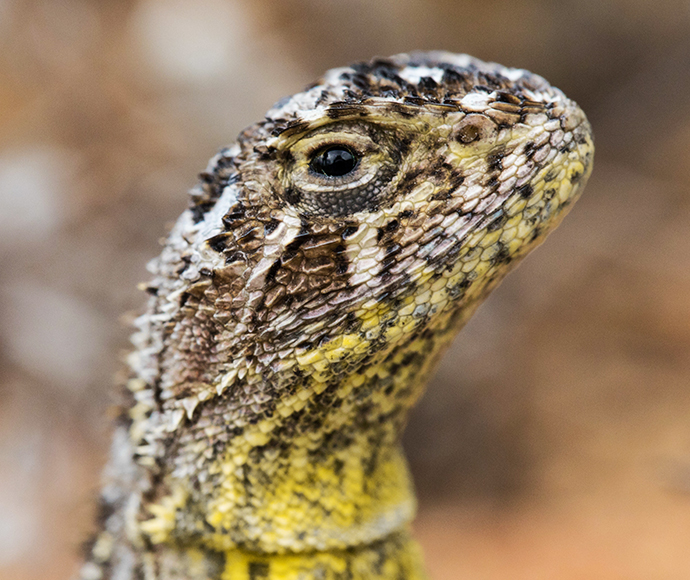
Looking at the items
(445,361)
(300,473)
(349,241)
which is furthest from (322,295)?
(445,361)

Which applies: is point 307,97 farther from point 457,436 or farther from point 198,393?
point 457,436

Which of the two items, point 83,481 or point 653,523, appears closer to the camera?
point 653,523

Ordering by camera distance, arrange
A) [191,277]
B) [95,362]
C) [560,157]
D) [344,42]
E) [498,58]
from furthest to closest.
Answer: [498,58]
[344,42]
[95,362]
[191,277]
[560,157]

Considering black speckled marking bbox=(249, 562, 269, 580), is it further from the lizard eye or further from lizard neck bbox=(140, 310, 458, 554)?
the lizard eye

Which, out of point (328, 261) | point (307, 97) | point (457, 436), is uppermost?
point (457, 436)

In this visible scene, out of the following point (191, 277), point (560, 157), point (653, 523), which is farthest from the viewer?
point (653, 523)

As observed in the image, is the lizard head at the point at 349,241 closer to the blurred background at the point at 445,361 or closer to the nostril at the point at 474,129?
the nostril at the point at 474,129

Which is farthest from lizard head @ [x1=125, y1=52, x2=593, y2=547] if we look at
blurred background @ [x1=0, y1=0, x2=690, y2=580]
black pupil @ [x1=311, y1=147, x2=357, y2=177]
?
blurred background @ [x1=0, y1=0, x2=690, y2=580]

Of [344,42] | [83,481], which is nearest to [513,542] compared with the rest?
[83,481]

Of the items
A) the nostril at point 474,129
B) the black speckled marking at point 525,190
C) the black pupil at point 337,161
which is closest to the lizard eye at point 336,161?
the black pupil at point 337,161
